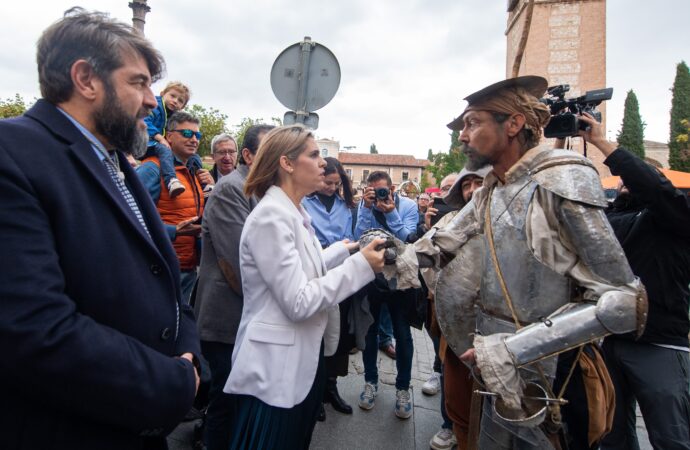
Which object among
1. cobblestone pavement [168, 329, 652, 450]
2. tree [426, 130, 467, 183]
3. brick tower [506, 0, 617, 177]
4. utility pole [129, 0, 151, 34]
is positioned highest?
brick tower [506, 0, 617, 177]

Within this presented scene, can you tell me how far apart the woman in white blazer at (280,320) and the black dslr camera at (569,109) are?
3.71 feet

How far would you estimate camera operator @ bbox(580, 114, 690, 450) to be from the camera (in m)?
2.13

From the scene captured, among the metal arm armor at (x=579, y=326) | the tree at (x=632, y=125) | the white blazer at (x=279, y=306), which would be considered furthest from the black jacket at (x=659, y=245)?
the tree at (x=632, y=125)

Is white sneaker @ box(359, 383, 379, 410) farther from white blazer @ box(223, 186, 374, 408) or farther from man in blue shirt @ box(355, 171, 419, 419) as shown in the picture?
white blazer @ box(223, 186, 374, 408)

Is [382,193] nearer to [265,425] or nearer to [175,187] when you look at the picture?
[175,187]

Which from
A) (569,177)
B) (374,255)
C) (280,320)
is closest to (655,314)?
(569,177)

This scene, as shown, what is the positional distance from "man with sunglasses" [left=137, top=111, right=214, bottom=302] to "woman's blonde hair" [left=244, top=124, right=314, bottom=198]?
3.91 ft

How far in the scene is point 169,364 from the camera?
40.9 inches

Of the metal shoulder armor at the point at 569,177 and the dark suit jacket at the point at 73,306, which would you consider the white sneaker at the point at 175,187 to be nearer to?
the dark suit jacket at the point at 73,306

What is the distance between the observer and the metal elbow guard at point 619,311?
1.34 meters

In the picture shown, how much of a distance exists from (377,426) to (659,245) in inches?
96.2

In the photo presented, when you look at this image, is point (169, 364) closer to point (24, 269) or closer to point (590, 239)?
point (24, 269)

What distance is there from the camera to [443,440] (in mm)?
2930

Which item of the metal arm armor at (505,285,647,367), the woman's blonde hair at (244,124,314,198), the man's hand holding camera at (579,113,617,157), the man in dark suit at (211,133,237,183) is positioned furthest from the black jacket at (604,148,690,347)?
the man in dark suit at (211,133,237,183)
